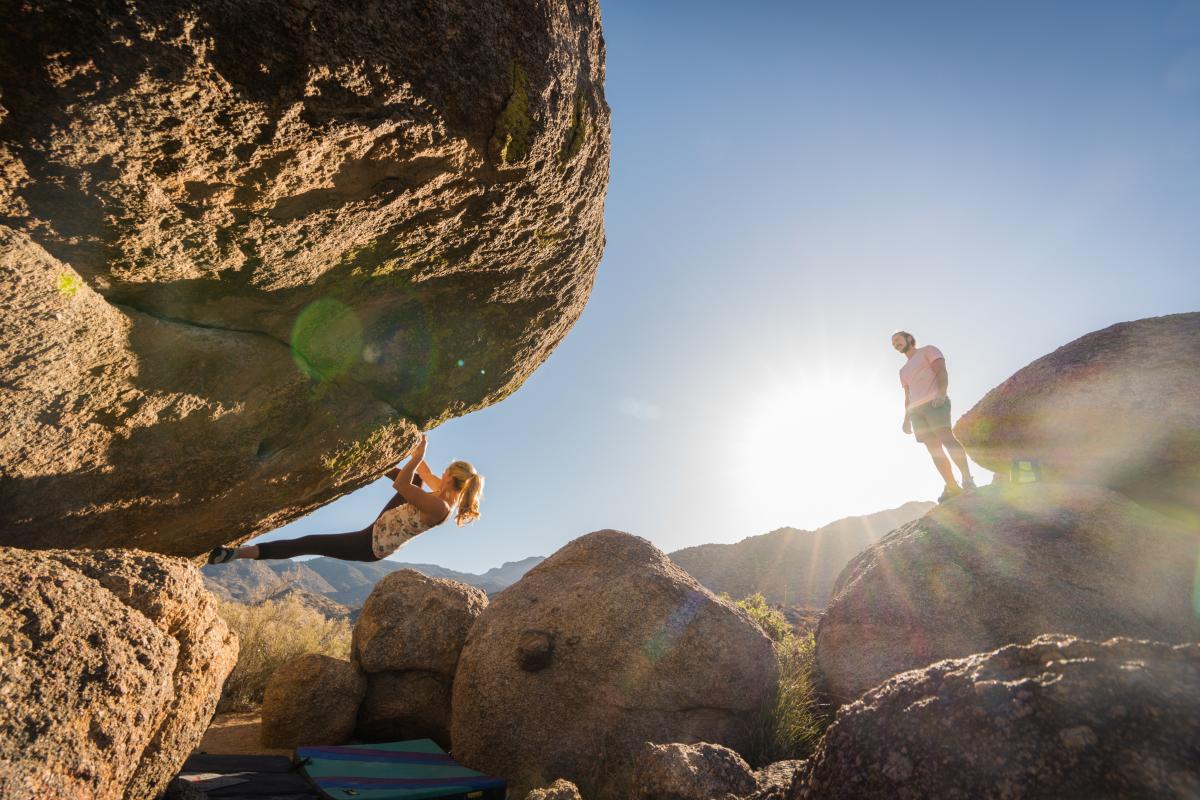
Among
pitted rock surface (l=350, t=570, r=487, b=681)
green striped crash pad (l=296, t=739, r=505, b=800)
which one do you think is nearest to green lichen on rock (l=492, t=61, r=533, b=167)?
green striped crash pad (l=296, t=739, r=505, b=800)

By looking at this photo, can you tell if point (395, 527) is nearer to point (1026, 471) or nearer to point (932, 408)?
point (932, 408)

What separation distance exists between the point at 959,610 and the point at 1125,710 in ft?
16.3

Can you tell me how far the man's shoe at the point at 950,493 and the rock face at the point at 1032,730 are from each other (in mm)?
6882

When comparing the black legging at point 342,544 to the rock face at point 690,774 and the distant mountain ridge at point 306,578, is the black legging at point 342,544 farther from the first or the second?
the distant mountain ridge at point 306,578

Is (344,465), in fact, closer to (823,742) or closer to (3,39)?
(3,39)

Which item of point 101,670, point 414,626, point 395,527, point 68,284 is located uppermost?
point 68,284

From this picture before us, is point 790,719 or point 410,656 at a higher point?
point 410,656

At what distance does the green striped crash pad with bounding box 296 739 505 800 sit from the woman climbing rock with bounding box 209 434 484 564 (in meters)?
1.75

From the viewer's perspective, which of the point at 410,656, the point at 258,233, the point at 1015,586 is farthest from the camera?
the point at 410,656

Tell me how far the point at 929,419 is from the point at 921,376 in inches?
23.1

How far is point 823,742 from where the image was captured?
6.17 feet

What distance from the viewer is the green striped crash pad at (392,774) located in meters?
4.22

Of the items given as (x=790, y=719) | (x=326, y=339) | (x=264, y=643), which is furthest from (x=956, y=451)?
(x=264, y=643)

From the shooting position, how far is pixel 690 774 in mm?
2947
